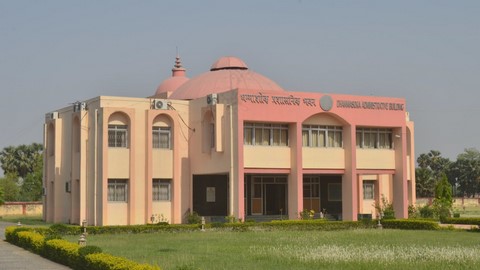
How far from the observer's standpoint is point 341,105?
40.0 m

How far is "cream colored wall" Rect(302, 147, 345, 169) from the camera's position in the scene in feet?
130

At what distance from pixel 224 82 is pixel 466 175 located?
248 ft

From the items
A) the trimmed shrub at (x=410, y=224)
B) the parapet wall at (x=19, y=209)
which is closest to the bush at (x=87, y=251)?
the trimmed shrub at (x=410, y=224)

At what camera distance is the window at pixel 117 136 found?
38281mm

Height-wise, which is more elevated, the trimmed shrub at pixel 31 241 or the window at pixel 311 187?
the window at pixel 311 187

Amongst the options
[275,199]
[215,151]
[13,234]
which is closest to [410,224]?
[275,199]

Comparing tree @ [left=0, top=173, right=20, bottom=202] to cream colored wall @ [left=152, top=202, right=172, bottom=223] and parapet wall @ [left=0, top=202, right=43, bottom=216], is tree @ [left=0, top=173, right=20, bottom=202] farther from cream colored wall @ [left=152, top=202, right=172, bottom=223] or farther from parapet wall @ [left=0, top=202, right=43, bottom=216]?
cream colored wall @ [left=152, top=202, right=172, bottom=223]

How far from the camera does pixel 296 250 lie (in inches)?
893

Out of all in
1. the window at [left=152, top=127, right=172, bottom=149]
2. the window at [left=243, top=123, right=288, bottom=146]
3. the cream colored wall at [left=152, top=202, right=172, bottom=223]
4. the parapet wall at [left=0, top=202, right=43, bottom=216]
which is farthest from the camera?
the parapet wall at [left=0, top=202, right=43, bottom=216]

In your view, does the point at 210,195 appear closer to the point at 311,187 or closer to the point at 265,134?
the point at 265,134

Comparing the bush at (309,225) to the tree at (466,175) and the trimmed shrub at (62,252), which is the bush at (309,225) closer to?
the trimmed shrub at (62,252)

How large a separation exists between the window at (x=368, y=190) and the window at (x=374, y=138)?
15.5ft

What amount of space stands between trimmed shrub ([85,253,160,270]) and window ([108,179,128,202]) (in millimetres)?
20771

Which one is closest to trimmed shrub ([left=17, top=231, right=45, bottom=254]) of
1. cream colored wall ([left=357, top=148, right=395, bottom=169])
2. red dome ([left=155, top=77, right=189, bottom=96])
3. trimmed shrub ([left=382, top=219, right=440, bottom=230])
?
trimmed shrub ([left=382, top=219, right=440, bottom=230])
